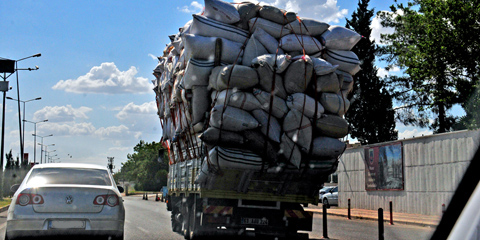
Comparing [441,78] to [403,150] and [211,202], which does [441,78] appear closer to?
[403,150]

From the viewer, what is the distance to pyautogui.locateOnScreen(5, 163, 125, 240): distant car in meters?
7.35

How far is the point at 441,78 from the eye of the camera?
856 inches

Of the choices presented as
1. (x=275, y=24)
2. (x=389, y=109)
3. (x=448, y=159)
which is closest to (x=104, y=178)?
(x=275, y=24)

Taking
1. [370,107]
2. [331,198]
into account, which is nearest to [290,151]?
[331,198]

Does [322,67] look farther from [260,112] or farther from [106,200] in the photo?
[106,200]

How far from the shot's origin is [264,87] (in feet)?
28.4

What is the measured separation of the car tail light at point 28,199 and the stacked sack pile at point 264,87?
8.49ft

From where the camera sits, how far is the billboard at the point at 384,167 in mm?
23453

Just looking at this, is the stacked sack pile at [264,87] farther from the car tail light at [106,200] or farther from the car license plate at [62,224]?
the car license plate at [62,224]

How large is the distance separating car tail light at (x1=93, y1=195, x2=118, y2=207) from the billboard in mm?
17632

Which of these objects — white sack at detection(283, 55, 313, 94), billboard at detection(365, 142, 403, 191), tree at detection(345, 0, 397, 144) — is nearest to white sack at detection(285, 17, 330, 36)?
white sack at detection(283, 55, 313, 94)

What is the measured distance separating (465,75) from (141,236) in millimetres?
15257

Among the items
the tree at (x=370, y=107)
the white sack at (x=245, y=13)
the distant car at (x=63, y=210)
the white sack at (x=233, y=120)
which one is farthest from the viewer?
the tree at (x=370, y=107)

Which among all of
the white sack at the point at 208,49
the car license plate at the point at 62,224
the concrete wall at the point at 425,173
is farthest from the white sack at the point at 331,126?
the concrete wall at the point at 425,173
